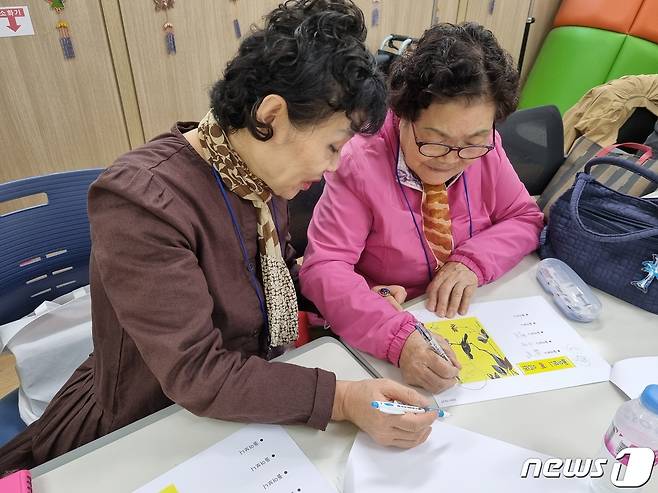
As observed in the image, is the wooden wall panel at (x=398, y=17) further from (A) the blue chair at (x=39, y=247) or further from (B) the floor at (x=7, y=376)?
(B) the floor at (x=7, y=376)

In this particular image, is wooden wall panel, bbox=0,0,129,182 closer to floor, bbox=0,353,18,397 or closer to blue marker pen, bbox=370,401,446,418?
floor, bbox=0,353,18,397

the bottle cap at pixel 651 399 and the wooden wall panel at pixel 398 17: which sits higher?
the wooden wall panel at pixel 398 17

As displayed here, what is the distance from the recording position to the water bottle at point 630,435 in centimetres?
64

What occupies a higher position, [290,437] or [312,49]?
[312,49]

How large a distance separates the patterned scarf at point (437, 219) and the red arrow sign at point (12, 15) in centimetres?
192

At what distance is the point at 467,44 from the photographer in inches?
41.8

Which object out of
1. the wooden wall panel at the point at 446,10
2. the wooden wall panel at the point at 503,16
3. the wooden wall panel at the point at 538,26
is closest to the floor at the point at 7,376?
the wooden wall panel at the point at 446,10

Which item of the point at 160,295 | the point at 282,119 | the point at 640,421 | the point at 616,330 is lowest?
the point at 616,330

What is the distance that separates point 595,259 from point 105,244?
1.09 m

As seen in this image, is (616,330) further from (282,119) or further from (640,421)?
(282,119)

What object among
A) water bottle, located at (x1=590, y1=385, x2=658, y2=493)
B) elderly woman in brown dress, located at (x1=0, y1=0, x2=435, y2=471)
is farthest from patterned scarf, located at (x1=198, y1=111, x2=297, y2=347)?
water bottle, located at (x1=590, y1=385, x2=658, y2=493)

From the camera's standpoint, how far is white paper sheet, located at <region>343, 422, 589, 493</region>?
71 centimetres

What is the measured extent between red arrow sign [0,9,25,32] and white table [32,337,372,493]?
6.55 ft

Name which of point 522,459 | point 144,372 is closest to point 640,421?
point 522,459
